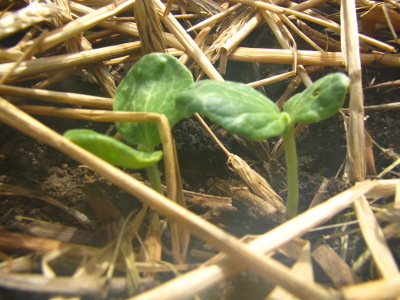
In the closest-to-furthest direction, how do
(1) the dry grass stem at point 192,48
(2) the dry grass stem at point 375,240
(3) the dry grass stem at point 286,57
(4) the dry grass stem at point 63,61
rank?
(2) the dry grass stem at point 375,240 < (4) the dry grass stem at point 63,61 < (1) the dry grass stem at point 192,48 < (3) the dry grass stem at point 286,57

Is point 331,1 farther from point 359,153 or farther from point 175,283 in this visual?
point 175,283

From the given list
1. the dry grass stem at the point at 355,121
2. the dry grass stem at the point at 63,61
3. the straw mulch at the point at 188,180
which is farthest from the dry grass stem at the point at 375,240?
the dry grass stem at the point at 63,61

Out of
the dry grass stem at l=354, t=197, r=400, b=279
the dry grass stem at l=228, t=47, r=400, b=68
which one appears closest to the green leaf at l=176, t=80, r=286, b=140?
the dry grass stem at l=354, t=197, r=400, b=279

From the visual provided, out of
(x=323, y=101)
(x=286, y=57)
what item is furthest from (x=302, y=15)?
(x=323, y=101)

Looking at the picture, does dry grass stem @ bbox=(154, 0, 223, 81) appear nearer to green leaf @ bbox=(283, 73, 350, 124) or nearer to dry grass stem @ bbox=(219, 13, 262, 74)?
dry grass stem @ bbox=(219, 13, 262, 74)

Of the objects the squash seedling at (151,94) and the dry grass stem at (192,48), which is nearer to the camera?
the squash seedling at (151,94)

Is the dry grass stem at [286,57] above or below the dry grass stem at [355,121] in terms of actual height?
above

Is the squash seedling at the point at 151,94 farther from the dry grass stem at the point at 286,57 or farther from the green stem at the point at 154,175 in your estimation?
the dry grass stem at the point at 286,57
